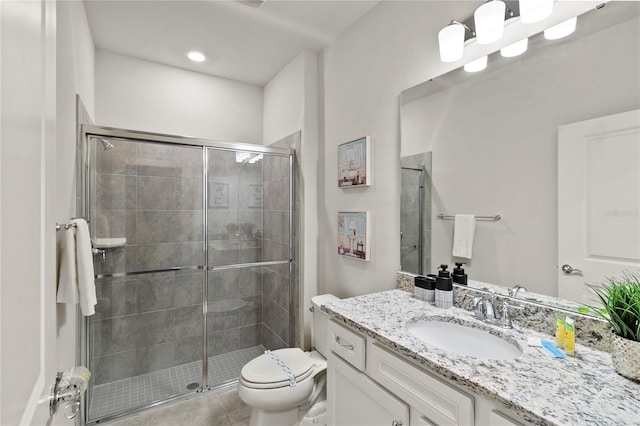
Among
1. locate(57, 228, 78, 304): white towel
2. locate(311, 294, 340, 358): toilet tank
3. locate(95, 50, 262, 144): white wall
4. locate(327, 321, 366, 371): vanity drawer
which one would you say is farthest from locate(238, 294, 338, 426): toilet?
locate(95, 50, 262, 144): white wall

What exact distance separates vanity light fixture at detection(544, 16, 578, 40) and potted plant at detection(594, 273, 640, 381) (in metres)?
0.86

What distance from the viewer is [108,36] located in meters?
2.22

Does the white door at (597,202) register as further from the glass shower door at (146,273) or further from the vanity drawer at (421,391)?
the glass shower door at (146,273)

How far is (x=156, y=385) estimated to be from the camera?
2.27m

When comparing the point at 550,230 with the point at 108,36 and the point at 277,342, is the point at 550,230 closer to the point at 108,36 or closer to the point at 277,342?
the point at 277,342

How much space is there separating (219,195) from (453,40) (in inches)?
72.9

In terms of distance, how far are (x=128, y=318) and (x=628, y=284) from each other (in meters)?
2.82

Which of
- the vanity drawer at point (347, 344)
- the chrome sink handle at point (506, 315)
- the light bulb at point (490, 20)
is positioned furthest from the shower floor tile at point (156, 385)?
the light bulb at point (490, 20)

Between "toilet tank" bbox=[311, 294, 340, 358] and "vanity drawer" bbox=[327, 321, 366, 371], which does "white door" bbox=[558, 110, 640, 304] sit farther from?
"toilet tank" bbox=[311, 294, 340, 358]

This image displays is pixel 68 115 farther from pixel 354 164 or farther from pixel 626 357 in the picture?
pixel 626 357

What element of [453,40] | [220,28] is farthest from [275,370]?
[220,28]

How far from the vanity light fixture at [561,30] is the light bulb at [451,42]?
0.33m

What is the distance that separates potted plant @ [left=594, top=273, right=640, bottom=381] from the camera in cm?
79

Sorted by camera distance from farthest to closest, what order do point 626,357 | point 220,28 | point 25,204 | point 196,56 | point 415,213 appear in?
point 196,56 < point 220,28 < point 415,213 < point 626,357 < point 25,204
